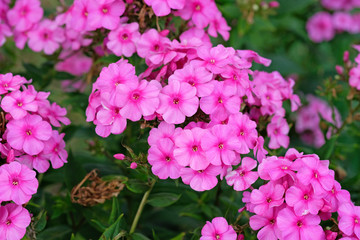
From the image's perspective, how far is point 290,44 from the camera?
2686 millimetres

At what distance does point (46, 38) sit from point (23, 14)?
0.38 feet

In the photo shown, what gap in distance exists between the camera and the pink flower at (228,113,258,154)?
118 cm

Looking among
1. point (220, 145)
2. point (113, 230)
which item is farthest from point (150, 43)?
point (113, 230)

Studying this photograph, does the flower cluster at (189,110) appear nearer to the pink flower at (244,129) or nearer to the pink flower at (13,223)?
the pink flower at (244,129)

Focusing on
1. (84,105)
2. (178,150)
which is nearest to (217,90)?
(178,150)

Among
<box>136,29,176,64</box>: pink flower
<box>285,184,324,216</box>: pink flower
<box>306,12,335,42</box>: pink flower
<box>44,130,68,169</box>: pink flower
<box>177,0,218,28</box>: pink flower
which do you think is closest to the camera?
<box>285,184,324,216</box>: pink flower

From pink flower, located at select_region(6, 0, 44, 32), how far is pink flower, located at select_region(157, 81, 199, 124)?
0.78 metres

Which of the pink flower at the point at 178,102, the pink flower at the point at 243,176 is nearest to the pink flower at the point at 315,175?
the pink flower at the point at 243,176

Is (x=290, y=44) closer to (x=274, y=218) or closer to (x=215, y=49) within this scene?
(x=215, y=49)

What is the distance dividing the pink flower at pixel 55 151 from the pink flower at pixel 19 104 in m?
0.11

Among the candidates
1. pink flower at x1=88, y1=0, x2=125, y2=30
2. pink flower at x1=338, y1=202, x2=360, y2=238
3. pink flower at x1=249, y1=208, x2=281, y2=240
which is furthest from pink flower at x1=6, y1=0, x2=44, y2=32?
pink flower at x1=338, y1=202, x2=360, y2=238

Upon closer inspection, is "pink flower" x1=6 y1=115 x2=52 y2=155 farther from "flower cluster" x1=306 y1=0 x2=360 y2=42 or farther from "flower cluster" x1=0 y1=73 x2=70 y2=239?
"flower cluster" x1=306 y1=0 x2=360 y2=42

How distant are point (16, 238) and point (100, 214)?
0.40 m

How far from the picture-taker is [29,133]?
4.00ft
